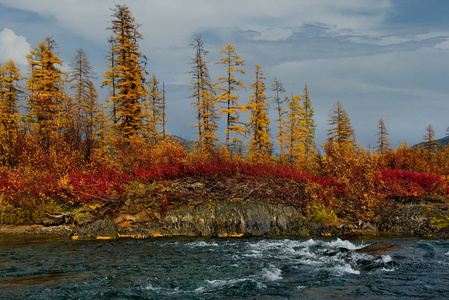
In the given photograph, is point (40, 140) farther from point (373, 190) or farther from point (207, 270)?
point (373, 190)

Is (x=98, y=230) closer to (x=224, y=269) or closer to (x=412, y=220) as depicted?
(x=224, y=269)

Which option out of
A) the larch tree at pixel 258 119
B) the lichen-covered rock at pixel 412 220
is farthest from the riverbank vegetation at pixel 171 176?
the larch tree at pixel 258 119

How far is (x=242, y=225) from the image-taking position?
11.5 metres

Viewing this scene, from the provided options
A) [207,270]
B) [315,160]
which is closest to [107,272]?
[207,270]

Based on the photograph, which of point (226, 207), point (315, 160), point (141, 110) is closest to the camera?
point (226, 207)

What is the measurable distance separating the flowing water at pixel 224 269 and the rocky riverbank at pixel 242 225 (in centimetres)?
114

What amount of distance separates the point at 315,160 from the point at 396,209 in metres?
5.75

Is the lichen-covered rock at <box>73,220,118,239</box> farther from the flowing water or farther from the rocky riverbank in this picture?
the flowing water

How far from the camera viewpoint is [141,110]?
80.8 feet

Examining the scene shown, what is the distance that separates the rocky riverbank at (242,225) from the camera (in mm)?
11078

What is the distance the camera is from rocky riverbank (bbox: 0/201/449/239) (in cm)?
1108

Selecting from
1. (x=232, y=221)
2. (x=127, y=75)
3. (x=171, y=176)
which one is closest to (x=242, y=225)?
(x=232, y=221)

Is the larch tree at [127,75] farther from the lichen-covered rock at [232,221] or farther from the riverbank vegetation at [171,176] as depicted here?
the lichen-covered rock at [232,221]

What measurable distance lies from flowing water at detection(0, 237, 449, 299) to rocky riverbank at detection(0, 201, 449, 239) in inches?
44.9
